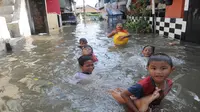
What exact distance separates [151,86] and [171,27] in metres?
5.10

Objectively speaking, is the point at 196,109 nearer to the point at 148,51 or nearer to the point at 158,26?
the point at 148,51

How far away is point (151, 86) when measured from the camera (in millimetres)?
1870

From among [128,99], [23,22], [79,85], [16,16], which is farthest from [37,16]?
[128,99]

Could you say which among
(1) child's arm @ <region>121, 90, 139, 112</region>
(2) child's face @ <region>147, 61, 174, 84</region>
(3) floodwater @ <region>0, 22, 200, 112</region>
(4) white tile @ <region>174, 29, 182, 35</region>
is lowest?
(3) floodwater @ <region>0, 22, 200, 112</region>

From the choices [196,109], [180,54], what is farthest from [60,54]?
[196,109]

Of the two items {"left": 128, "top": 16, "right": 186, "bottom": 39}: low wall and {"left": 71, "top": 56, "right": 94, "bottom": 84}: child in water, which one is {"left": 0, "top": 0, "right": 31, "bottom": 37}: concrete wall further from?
{"left": 128, "top": 16, "right": 186, "bottom": 39}: low wall

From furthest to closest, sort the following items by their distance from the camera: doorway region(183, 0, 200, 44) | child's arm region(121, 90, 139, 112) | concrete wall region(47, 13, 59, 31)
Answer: concrete wall region(47, 13, 59, 31) < doorway region(183, 0, 200, 44) < child's arm region(121, 90, 139, 112)

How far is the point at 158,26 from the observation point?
7266mm

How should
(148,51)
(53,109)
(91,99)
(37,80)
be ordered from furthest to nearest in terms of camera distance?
1. (148,51)
2. (37,80)
3. (91,99)
4. (53,109)

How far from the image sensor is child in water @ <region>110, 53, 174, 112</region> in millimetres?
1749

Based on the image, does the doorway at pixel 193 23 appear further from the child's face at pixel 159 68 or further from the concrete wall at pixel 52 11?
the concrete wall at pixel 52 11

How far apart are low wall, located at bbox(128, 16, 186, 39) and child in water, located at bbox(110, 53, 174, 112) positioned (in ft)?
14.4

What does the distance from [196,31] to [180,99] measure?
12.0 feet

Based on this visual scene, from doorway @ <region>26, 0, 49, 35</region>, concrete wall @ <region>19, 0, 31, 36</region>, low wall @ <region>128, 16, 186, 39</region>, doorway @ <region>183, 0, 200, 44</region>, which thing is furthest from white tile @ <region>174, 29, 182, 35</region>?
doorway @ <region>26, 0, 49, 35</region>
